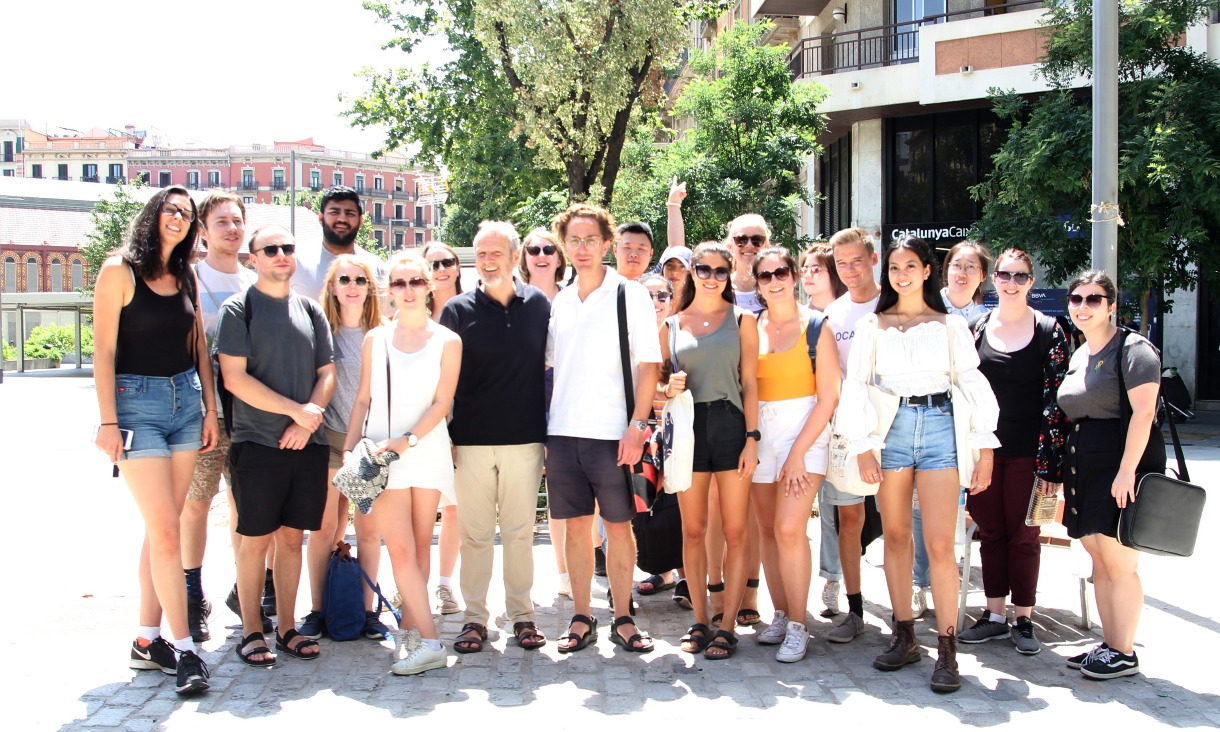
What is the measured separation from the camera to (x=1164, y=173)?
49.2ft

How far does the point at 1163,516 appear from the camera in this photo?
4688mm

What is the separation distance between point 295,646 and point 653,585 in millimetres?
2292

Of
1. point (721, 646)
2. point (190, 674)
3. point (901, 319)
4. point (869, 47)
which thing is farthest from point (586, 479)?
point (869, 47)

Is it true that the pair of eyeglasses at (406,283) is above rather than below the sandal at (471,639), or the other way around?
above

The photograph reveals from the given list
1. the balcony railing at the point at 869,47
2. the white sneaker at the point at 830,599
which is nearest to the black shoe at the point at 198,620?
the white sneaker at the point at 830,599

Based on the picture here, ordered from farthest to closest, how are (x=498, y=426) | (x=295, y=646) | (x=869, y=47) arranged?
(x=869, y=47) → (x=498, y=426) → (x=295, y=646)

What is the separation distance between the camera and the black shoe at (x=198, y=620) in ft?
17.3

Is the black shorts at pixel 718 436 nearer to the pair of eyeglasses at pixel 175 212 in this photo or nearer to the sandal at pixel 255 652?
the sandal at pixel 255 652

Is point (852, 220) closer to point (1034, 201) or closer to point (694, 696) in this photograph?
point (1034, 201)

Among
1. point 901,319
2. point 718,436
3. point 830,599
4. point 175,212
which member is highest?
point 175,212

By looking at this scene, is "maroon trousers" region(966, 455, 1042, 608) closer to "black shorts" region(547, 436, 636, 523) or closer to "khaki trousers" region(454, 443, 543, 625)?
"black shorts" region(547, 436, 636, 523)

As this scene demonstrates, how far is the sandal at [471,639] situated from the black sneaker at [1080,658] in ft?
9.45

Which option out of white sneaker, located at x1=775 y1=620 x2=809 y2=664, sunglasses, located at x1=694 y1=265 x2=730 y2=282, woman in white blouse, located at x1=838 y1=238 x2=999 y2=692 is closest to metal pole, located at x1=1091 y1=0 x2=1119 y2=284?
woman in white blouse, located at x1=838 y1=238 x2=999 y2=692

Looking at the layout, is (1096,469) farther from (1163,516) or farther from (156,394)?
(156,394)
